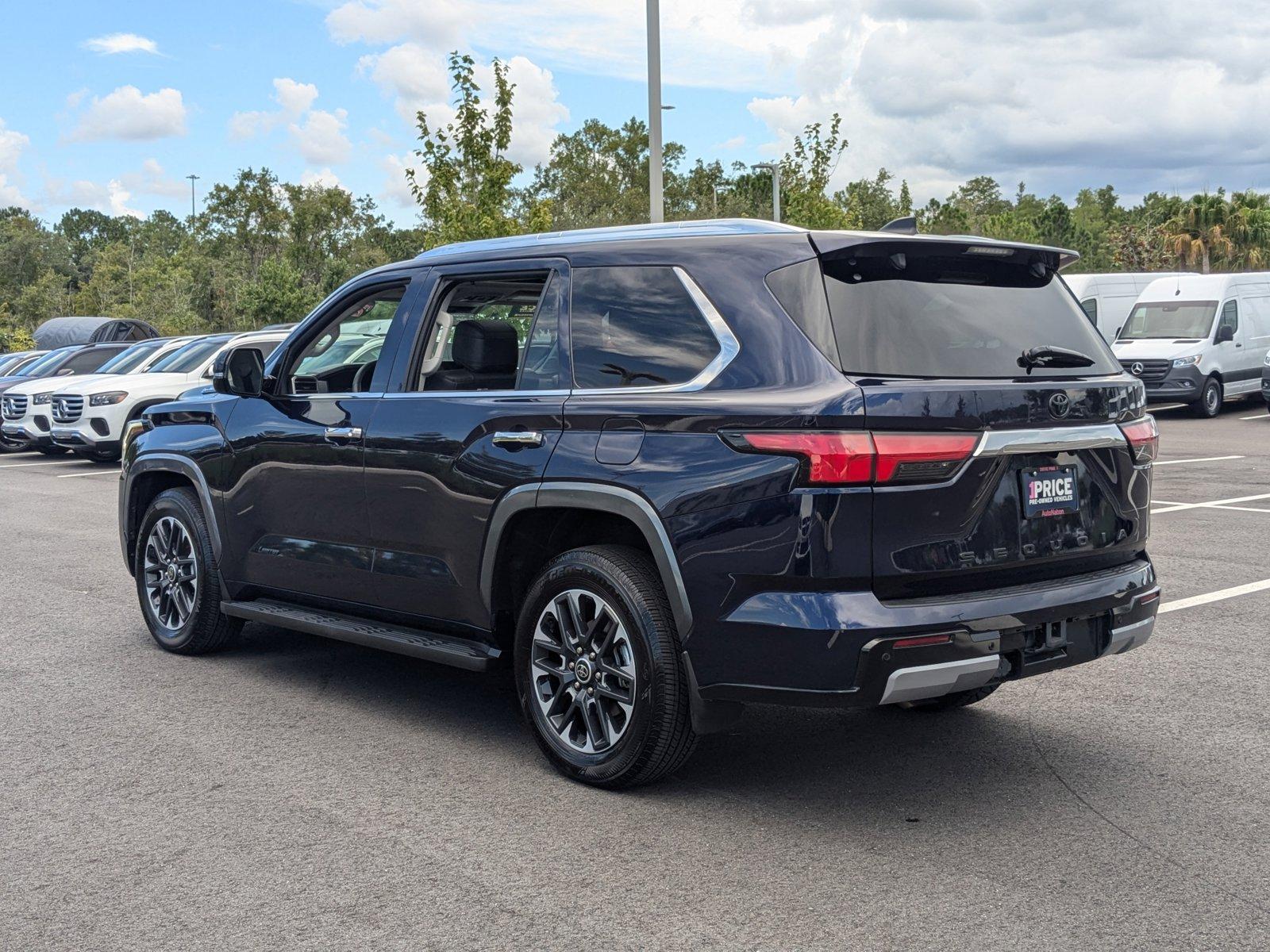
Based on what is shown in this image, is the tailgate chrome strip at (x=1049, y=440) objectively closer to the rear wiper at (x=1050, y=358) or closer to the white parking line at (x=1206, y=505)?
the rear wiper at (x=1050, y=358)

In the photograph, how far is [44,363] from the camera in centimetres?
2491

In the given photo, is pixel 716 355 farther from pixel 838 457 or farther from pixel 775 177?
pixel 775 177

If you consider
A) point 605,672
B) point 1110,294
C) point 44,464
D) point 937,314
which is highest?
point 1110,294

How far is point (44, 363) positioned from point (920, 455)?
2387cm

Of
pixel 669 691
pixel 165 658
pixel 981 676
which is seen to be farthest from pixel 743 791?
pixel 165 658

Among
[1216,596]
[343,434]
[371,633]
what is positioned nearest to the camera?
[371,633]

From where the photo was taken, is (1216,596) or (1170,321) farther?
(1170,321)

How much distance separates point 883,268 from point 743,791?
1880 mm

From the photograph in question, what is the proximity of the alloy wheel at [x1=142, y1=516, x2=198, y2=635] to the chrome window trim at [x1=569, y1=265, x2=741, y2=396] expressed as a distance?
3163 mm

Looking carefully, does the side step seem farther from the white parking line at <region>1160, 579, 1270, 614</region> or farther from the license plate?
the white parking line at <region>1160, 579, 1270, 614</region>

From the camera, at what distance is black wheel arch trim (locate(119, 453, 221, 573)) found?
6.73 meters

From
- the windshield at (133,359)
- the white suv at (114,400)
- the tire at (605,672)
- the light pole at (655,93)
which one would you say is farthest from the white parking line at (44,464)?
the tire at (605,672)

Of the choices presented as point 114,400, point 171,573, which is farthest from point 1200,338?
point 171,573

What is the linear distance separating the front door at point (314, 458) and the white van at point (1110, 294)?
883 inches
